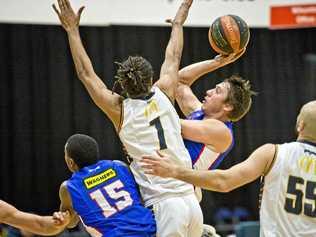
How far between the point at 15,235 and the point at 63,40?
3.70 metres

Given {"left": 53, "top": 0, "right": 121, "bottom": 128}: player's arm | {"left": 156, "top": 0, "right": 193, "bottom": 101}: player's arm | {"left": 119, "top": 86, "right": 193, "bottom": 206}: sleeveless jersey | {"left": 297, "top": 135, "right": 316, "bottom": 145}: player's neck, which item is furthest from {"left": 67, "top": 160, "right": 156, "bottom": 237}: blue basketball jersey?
{"left": 297, "top": 135, "right": 316, "bottom": 145}: player's neck

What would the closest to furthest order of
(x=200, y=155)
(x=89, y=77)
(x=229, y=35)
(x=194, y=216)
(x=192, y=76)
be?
1. (x=194, y=216)
2. (x=89, y=77)
3. (x=200, y=155)
4. (x=229, y=35)
5. (x=192, y=76)

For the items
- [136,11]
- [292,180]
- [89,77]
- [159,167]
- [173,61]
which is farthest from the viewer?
[136,11]

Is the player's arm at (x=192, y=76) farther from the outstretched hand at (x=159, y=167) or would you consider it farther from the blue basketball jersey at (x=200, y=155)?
the outstretched hand at (x=159, y=167)

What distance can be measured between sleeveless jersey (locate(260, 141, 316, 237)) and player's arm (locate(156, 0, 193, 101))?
Answer: 996 mm

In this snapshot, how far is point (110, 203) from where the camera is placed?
4.49m

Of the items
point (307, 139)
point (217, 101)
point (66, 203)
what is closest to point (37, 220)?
point (66, 203)

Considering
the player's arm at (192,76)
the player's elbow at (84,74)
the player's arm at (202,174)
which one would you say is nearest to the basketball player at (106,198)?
the player's elbow at (84,74)

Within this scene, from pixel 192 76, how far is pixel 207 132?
1.09 m

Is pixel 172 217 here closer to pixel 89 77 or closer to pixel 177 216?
pixel 177 216

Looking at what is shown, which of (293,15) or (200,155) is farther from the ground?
(293,15)

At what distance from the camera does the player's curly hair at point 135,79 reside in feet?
14.9

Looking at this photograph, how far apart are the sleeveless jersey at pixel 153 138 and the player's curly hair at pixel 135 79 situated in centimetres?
6

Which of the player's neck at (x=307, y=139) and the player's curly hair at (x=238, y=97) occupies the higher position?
the player's curly hair at (x=238, y=97)
